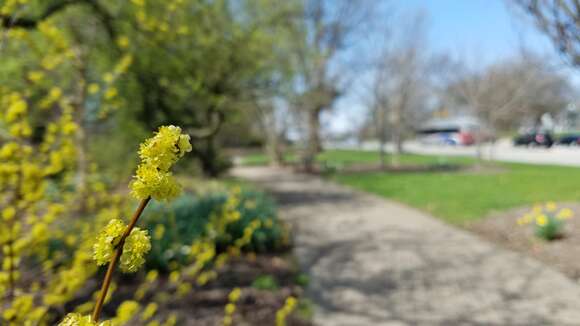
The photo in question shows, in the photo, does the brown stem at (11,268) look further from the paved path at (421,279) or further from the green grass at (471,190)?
the green grass at (471,190)

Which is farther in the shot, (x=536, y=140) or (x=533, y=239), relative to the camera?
(x=536, y=140)

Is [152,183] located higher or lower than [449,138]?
higher

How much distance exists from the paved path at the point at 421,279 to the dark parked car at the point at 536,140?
27491 mm

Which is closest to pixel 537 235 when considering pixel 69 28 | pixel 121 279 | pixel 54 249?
pixel 121 279

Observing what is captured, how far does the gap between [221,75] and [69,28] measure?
2.40 meters

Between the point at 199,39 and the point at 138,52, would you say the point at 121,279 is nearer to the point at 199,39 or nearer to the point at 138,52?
the point at 138,52

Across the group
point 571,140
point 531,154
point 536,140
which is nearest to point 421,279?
point 531,154

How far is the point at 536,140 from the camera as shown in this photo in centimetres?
2830

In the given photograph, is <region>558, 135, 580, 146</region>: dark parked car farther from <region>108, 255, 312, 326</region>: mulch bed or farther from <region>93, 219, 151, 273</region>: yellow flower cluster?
<region>93, 219, 151, 273</region>: yellow flower cluster

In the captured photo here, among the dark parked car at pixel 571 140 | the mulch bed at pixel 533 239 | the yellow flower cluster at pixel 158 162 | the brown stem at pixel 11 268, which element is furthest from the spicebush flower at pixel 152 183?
the dark parked car at pixel 571 140

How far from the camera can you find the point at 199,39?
546 cm

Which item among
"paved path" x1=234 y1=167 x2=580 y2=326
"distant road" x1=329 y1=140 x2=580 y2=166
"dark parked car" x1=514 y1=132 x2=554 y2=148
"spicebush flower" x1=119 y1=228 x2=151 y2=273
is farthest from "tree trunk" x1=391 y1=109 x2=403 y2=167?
"spicebush flower" x1=119 y1=228 x2=151 y2=273

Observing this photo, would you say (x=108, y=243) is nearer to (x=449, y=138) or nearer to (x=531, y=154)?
(x=531, y=154)

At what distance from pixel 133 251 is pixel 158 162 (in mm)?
194
